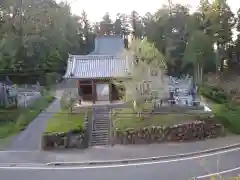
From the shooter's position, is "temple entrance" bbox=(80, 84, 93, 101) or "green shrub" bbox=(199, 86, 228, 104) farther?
"green shrub" bbox=(199, 86, 228, 104)

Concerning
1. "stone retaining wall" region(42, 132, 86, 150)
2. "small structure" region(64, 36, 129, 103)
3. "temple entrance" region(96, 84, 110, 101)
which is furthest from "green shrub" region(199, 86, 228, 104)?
"stone retaining wall" region(42, 132, 86, 150)

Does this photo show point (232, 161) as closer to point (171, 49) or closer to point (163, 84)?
point (163, 84)

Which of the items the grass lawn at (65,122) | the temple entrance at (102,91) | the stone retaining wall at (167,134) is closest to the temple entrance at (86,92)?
the temple entrance at (102,91)

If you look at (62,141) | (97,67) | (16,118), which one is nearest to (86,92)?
(97,67)

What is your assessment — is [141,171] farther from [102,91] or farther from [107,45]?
[107,45]

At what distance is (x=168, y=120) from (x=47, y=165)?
7411mm

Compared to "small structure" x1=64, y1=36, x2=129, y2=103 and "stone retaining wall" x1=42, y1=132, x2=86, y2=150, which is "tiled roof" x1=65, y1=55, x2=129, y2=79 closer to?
"small structure" x1=64, y1=36, x2=129, y2=103

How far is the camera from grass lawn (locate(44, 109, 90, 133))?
17266 mm

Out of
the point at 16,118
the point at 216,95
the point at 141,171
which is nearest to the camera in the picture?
the point at 141,171

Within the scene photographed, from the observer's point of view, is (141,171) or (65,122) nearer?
(141,171)

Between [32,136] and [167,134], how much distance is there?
7007 mm

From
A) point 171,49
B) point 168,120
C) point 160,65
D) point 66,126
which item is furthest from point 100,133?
point 171,49

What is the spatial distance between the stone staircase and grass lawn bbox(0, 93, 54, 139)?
4023 mm

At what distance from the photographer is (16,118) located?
2128 cm
